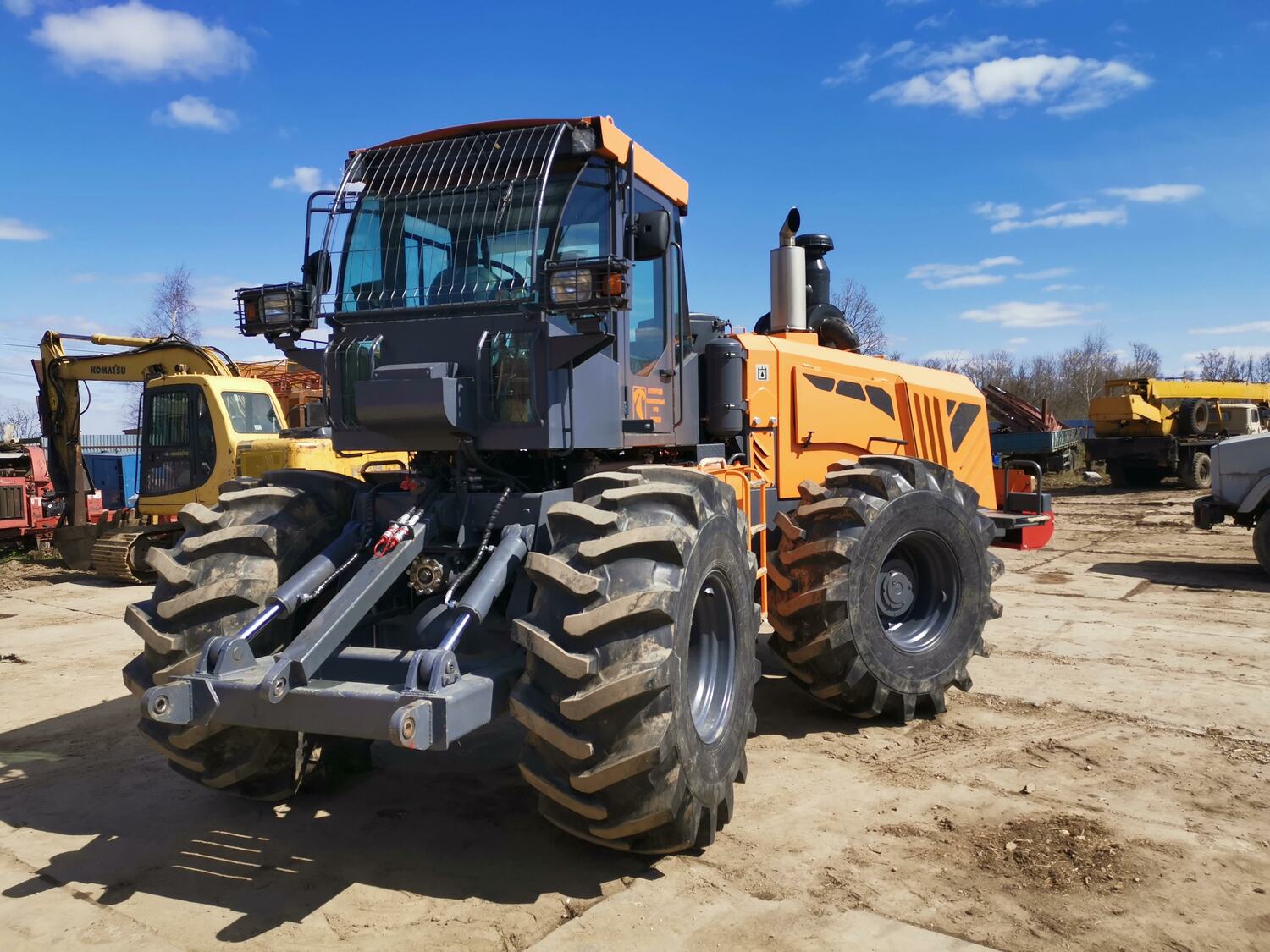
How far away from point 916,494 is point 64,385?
14431 millimetres

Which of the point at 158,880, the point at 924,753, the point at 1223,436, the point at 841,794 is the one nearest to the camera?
the point at 158,880

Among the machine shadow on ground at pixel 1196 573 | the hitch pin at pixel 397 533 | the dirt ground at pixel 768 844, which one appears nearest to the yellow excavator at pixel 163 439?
the dirt ground at pixel 768 844

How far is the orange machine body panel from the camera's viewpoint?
6.83m

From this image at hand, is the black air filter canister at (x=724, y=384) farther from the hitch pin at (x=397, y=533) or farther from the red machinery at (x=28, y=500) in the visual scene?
the red machinery at (x=28, y=500)

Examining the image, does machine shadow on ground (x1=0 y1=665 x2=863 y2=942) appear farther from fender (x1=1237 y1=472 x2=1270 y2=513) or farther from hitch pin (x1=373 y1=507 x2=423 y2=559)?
fender (x1=1237 y1=472 x2=1270 y2=513)

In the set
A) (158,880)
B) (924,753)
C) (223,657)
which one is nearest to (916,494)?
(924,753)

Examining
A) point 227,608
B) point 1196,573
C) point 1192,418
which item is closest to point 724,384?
point 227,608

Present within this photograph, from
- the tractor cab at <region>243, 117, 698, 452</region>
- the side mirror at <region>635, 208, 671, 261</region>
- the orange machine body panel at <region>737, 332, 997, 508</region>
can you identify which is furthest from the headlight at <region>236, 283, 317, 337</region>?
the orange machine body panel at <region>737, 332, 997, 508</region>

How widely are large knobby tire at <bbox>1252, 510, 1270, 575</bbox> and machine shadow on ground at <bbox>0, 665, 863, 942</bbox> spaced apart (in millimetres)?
9048

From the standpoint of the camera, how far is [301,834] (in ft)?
15.6

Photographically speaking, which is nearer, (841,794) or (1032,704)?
(841,794)

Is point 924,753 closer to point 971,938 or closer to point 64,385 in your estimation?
point 971,938

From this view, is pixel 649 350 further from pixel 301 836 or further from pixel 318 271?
pixel 301 836

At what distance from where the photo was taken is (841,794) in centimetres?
518
